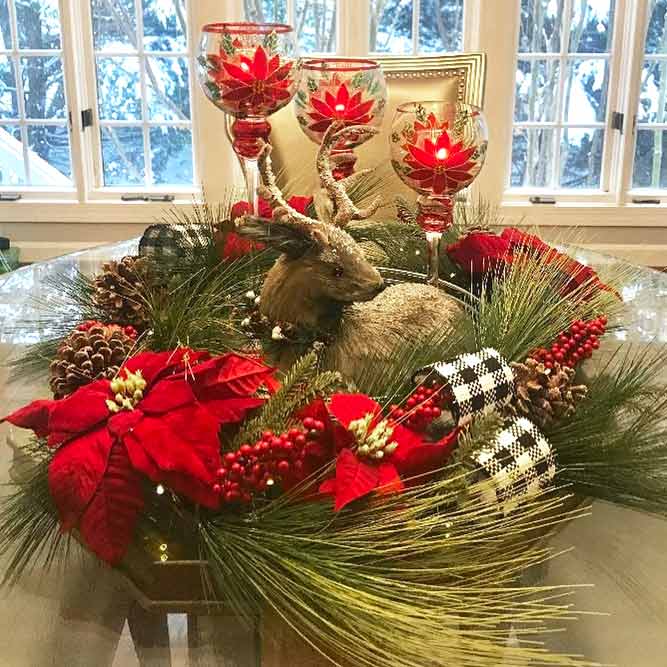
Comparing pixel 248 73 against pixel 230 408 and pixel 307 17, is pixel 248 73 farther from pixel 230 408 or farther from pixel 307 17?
pixel 307 17

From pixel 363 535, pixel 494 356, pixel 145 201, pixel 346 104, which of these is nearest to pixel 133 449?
pixel 363 535

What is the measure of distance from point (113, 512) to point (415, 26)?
2854 millimetres

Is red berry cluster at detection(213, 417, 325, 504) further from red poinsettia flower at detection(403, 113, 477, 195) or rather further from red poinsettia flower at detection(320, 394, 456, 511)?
red poinsettia flower at detection(403, 113, 477, 195)

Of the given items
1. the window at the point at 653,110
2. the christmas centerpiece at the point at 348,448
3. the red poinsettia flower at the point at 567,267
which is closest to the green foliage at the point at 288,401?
the christmas centerpiece at the point at 348,448

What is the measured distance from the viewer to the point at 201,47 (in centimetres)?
137

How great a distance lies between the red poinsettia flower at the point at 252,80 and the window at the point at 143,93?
6.63 feet

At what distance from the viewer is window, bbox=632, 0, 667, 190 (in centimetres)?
321

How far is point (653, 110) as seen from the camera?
331cm

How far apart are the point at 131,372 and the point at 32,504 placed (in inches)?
5.5

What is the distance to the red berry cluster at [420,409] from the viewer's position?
31.3 inches

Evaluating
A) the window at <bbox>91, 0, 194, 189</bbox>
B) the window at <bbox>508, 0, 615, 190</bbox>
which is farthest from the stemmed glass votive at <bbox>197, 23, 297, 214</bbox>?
the window at <bbox>508, 0, 615, 190</bbox>

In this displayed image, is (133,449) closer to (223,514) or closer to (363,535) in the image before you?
(223,514)

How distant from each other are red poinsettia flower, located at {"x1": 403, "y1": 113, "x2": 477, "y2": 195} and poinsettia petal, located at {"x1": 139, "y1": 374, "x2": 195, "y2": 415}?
0.50 metres

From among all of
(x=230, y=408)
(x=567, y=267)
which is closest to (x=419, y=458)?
(x=230, y=408)
